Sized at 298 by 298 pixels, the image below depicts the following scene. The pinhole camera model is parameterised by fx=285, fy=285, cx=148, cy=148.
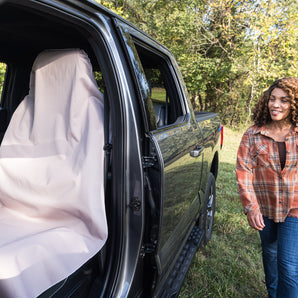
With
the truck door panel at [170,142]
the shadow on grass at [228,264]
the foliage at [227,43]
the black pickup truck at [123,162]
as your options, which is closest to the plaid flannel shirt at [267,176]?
the truck door panel at [170,142]

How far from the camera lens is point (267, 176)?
2.01 metres

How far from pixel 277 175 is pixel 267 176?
0.07m

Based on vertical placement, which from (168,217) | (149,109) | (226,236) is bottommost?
(226,236)

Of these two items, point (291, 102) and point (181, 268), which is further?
point (181, 268)

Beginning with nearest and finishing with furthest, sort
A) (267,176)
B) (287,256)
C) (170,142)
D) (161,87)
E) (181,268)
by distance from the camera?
(170,142) → (287,256) → (267,176) → (181,268) → (161,87)

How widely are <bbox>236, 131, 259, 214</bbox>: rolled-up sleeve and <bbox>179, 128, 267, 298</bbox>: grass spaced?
865 millimetres

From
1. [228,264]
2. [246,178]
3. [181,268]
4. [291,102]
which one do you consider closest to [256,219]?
[246,178]

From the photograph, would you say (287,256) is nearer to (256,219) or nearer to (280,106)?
(256,219)

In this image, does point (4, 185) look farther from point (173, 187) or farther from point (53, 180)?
point (173, 187)

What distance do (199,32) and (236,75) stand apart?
107 inches

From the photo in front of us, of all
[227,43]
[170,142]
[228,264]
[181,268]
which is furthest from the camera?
[227,43]

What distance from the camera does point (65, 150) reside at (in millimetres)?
1590

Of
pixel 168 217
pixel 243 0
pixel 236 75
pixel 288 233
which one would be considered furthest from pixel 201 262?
pixel 236 75

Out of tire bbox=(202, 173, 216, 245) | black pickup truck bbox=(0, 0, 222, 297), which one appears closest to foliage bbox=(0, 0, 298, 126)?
tire bbox=(202, 173, 216, 245)
